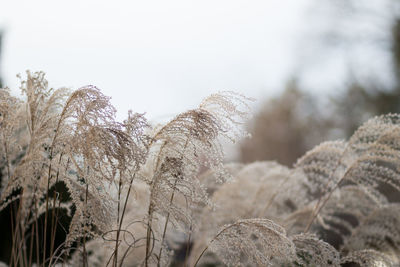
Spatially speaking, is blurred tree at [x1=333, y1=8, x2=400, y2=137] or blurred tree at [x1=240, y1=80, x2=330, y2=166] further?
blurred tree at [x1=240, y1=80, x2=330, y2=166]

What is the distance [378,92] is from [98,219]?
12.3 m

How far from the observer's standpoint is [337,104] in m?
13.6

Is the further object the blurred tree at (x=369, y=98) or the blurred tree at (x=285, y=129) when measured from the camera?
the blurred tree at (x=285, y=129)

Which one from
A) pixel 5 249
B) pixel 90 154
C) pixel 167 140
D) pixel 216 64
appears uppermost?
pixel 216 64

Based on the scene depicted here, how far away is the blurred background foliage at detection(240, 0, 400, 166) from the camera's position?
12398 mm

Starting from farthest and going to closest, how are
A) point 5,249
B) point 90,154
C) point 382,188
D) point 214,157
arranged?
1. point 382,188
2. point 5,249
3. point 214,157
4. point 90,154

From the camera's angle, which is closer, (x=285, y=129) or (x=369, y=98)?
(x=369, y=98)

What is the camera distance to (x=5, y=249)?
4957 millimetres

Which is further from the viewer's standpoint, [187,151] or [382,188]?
[382,188]

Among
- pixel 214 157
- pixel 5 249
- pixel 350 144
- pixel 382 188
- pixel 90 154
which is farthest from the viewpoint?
pixel 382 188

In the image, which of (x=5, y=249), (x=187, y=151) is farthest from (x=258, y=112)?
(x=187, y=151)

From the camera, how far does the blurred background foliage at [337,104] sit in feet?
40.7

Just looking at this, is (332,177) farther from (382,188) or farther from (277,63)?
(277,63)

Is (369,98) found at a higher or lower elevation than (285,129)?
higher
